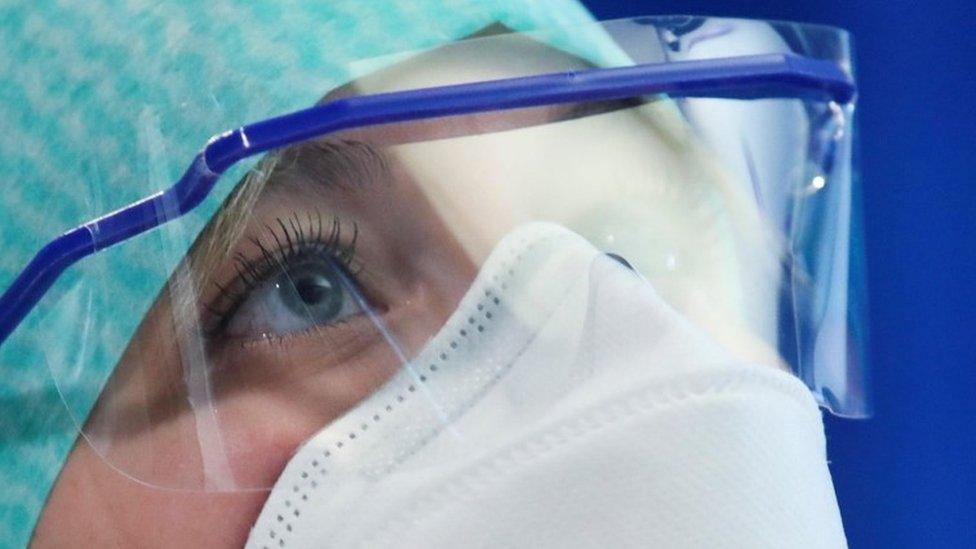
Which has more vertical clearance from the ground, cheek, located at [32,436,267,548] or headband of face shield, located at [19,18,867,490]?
headband of face shield, located at [19,18,867,490]

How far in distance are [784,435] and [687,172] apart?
7.3 inches

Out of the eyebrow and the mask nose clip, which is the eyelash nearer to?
the eyebrow

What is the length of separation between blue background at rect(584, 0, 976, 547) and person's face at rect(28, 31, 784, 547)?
2.42ft

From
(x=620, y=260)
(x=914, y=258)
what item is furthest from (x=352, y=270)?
(x=914, y=258)

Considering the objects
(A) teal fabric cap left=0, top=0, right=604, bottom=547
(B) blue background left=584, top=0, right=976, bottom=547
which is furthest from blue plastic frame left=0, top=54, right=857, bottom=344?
(B) blue background left=584, top=0, right=976, bottom=547

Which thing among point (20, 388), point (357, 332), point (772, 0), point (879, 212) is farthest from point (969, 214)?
point (20, 388)

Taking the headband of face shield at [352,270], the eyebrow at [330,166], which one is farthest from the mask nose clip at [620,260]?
the eyebrow at [330,166]

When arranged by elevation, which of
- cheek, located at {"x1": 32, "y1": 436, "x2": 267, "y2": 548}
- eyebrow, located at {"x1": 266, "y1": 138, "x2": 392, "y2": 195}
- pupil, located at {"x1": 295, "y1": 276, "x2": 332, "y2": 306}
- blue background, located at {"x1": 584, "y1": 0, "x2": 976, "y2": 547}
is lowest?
blue background, located at {"x1": 584, "y1": 0, "x2": 976, "y2": 547}

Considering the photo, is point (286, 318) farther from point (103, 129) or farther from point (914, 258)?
point (914, 258)

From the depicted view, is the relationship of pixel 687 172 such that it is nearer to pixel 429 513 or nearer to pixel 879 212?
pixel 429 513

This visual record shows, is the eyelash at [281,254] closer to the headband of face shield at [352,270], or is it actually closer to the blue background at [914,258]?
the headband of face shield at [352,270]

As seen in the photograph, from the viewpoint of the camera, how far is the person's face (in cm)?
61

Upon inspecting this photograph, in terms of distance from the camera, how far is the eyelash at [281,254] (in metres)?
0.62

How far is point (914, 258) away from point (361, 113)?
3.05 feet
